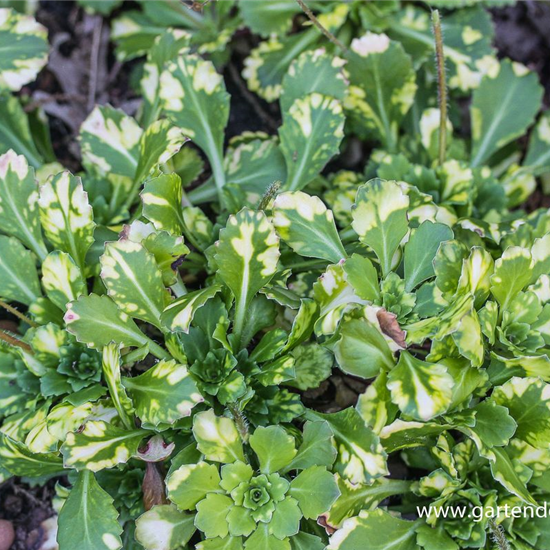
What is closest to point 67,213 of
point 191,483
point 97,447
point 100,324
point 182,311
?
point 100,324

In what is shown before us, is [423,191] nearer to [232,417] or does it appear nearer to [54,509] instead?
[232,417]

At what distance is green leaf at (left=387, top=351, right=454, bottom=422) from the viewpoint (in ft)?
3.75

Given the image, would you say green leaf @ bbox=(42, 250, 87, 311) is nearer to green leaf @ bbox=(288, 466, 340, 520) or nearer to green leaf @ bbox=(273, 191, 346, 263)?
green leaf @ bbox=(273, 191, 346, 263)

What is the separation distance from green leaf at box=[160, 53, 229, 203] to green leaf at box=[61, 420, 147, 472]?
2.15ft

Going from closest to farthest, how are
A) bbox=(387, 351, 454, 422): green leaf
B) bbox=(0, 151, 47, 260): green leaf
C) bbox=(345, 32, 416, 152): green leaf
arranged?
1. bbox=(387, 351, 454, 422): green leaf
2. bbox=(0, 151, 47, 260): green leaf
3. bbox=(345, 32, 416, 152): green leaf

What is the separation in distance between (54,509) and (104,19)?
1492 mm

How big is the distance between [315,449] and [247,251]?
405 millimetres

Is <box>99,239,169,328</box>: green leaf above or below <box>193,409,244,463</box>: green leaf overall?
above

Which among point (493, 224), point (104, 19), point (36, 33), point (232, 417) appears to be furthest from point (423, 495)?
point (104, 19)

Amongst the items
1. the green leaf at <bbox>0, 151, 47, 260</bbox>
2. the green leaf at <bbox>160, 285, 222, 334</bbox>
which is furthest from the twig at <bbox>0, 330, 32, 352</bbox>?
the green leaf at <bbox>160, 285, 222, 334</bbox>

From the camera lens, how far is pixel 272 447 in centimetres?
A: 122

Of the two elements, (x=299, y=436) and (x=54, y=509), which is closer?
(x=299, y=436)

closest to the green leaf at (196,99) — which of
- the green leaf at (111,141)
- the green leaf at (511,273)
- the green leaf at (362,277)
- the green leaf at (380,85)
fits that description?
the green leaf at (111,141)

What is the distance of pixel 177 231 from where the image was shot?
134cm
